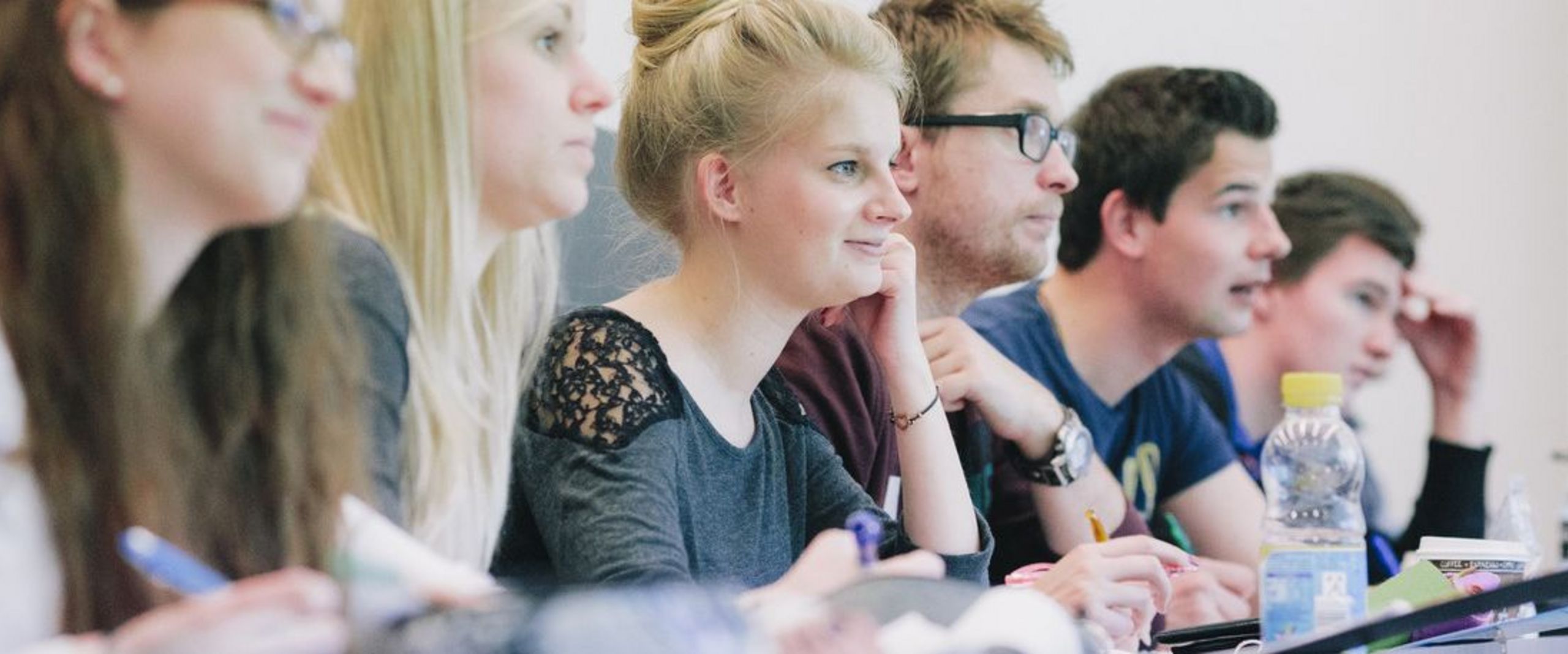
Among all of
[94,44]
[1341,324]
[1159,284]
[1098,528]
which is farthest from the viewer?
[1341,324]

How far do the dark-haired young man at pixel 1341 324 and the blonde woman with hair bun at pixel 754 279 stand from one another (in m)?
1.34

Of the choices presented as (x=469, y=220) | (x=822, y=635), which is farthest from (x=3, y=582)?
(x=469, y=220)

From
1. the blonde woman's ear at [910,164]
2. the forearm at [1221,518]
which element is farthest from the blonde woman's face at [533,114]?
the forearm at [1221,518]

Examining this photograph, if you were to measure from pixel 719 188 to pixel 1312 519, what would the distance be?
0.70 meters

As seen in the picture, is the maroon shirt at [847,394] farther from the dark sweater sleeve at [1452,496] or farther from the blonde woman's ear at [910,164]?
the dark sweater sleeve at [1452,496]

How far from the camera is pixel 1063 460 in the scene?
2.27 metres

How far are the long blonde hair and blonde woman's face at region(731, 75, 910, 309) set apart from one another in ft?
1.54

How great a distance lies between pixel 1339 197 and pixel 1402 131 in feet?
3.62

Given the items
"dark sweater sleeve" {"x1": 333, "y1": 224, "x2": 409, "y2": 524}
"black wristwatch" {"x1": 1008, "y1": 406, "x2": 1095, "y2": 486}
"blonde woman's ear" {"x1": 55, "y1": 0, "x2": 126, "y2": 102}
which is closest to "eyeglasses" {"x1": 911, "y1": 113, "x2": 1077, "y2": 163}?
"black wristwatch" {"x1": 1008, "y1": 406, "x2": 1095, "y2": 486}

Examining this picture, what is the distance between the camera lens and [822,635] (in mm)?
838

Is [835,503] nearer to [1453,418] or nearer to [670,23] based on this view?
[670,23]

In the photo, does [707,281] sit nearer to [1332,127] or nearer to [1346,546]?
[1346,546]

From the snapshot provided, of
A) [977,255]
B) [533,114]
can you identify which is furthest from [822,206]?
[977,255]

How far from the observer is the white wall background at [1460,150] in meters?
4.18
